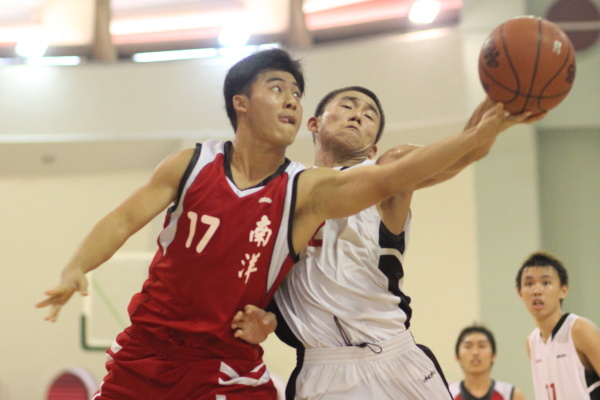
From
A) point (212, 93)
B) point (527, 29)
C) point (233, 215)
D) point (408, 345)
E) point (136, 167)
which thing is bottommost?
point (408, 345)

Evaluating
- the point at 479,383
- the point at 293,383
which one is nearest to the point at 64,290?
the point at 293,383

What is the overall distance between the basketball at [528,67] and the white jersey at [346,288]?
3.10 feet

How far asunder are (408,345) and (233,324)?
2.84 feet

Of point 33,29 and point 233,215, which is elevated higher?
point 33,29

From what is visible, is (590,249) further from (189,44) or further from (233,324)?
(233,324)

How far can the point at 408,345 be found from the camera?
3666 millimetres


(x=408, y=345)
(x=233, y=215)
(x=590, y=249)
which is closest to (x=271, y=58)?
(x=233, y=215)

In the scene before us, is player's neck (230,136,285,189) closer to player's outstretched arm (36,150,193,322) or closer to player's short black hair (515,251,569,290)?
player's outstretched arm (36,150,193,322)

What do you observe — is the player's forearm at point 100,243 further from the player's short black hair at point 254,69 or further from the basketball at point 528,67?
the basketball at point 528,67

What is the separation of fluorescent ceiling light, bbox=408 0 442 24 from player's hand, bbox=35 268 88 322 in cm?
613

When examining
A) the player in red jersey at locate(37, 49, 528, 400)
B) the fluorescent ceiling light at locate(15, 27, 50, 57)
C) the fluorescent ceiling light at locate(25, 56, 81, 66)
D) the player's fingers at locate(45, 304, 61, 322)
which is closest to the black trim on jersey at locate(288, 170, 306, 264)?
the player in red jersey at locate(37, 49, 528, 400)

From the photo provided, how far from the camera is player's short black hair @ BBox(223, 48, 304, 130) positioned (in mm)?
3561

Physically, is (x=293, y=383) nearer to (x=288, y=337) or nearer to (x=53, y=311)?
(x=288, y=337)

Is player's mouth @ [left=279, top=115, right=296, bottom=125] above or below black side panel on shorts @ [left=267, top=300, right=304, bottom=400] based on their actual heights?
above
